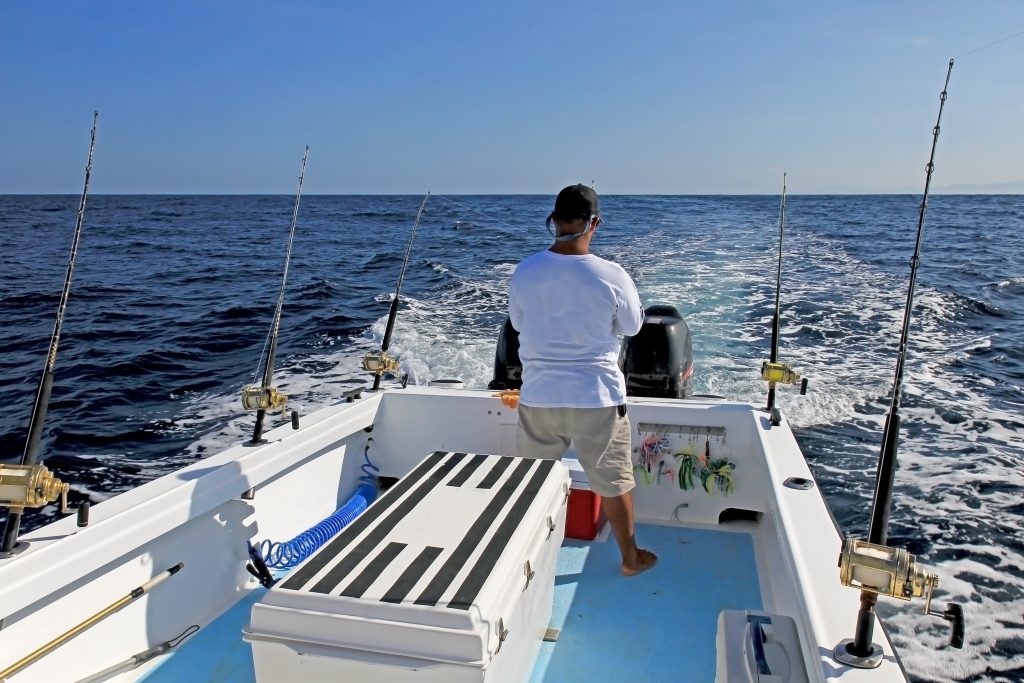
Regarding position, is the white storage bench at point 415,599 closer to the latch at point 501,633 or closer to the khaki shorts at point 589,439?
the latch at point 501,633

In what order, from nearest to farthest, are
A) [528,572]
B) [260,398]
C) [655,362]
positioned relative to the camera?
[528,572]
[260,398]
[655,362]

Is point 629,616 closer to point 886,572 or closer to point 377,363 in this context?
point 886,572

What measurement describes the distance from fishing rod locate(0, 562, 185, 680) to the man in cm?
107

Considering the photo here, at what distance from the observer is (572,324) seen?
2.03m

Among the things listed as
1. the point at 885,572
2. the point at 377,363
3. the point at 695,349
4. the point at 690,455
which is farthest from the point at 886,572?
the point at 695,349

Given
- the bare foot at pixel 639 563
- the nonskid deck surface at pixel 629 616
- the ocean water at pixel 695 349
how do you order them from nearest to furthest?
the nonskid deck surface at pixel 629 616
the bare foot at pixel 639 563
the ocean water at pixel 695 349

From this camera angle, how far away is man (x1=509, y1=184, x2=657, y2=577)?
78.7 inches

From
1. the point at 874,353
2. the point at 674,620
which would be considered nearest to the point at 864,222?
the point at 874,353

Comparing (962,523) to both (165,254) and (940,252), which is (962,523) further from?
(165,254)

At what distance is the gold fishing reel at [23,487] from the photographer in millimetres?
1426

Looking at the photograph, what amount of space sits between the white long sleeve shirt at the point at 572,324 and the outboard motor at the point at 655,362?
1.41 metres

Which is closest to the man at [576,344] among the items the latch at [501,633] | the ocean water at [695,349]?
the latch at [501,633]

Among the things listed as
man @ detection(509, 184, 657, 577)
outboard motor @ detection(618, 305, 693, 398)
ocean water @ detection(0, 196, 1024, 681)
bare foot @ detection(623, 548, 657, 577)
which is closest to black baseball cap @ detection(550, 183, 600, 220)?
man @ detection(509, 184, 657, 577)

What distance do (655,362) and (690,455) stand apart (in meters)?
0.85
